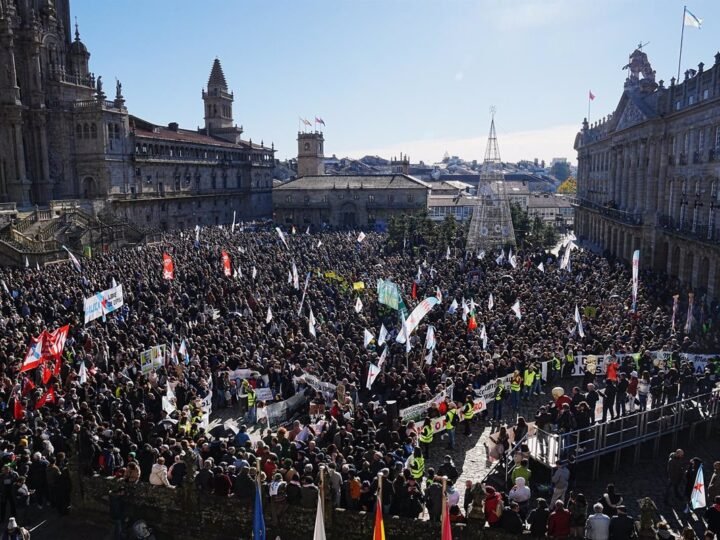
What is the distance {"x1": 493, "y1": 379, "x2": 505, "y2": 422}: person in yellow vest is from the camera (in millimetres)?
18531

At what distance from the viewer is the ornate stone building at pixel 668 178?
35906 mm

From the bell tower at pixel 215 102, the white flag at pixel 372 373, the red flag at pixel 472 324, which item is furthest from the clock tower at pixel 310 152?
the white flag at pixel 372 373

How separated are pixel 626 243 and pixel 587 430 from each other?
1523 inches

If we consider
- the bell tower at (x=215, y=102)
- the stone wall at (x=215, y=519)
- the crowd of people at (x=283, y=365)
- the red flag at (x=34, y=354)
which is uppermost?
the bell tower at (x=215, y=102)

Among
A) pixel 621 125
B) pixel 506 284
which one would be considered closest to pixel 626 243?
pixel 621 125

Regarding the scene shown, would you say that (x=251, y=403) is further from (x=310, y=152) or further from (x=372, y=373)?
(x=310, y=152)

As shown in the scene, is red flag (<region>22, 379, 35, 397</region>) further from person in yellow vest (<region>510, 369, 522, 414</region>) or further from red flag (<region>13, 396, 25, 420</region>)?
person in yellow vest (<region>510, 369, 522, 414</region>)

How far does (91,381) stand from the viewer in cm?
1855

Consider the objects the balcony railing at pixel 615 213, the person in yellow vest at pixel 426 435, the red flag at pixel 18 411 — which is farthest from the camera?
the balcony railing at pixel 615 213

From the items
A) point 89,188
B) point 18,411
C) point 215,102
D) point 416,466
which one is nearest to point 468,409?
point 416,466

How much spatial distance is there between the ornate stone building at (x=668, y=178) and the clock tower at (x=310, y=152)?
48.3 m

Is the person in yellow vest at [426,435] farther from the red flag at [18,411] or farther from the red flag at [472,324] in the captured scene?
the red flag at [18,411]

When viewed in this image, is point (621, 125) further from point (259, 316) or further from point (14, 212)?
point (14, 212)

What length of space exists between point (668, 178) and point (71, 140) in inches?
1936
